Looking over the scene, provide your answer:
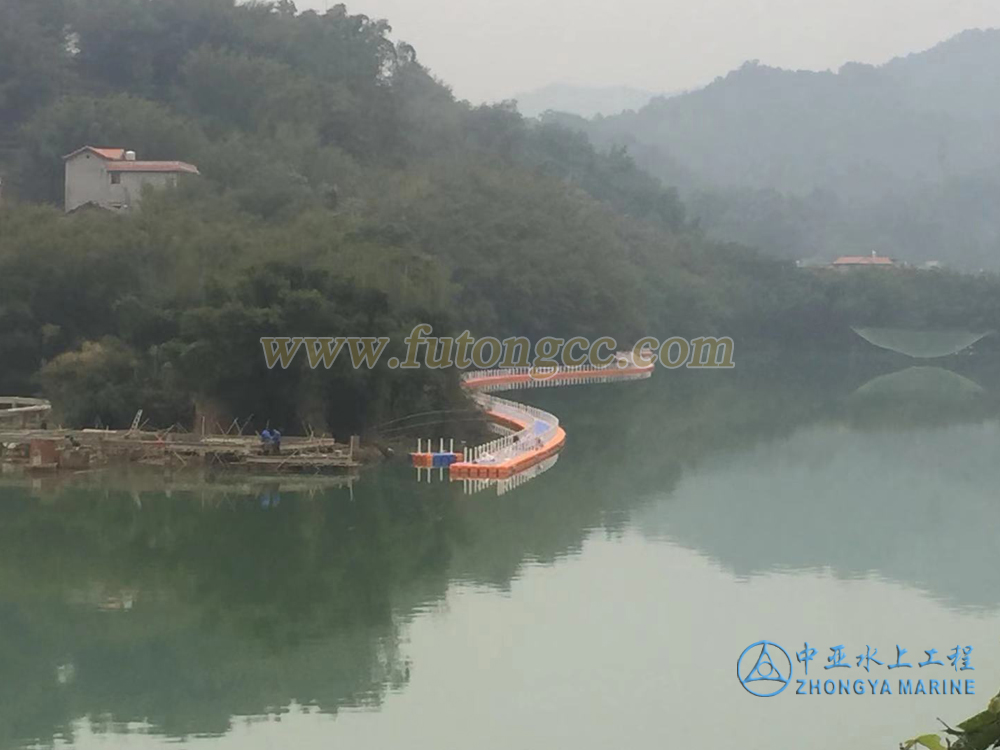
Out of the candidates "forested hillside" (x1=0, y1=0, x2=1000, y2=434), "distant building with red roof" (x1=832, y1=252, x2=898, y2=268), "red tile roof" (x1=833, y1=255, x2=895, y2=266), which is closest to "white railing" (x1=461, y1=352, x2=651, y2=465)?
"forested hillside" (x1=0, y1=0, x2=1000, y2=434)

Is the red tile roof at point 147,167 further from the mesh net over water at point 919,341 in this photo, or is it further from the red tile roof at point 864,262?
the red tile roof at point 864,262

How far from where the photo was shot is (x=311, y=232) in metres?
22.5

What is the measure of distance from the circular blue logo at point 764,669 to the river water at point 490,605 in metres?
0.05

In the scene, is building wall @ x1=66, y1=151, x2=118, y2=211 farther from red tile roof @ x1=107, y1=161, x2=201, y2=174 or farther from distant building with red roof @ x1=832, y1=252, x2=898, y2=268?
distant building with red roof @ x1=832, y1=252, x2=898, y2=268

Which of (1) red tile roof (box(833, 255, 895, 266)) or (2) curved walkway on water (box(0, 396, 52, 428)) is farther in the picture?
(1) red tile roof (box(833, 255, 895, 266))

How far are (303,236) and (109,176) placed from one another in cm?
970

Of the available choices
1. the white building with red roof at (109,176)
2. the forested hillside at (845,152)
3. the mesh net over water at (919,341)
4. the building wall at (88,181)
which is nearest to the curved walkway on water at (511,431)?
the white building with red roof at (109,176)

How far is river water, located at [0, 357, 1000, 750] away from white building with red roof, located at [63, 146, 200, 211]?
12.6m

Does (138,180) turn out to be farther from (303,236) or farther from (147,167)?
(303,236)

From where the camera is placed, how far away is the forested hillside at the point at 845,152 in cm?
7500

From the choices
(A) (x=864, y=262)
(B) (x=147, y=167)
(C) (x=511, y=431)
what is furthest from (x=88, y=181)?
(A) (x=864, y=262)

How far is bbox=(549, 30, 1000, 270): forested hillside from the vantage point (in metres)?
75.0

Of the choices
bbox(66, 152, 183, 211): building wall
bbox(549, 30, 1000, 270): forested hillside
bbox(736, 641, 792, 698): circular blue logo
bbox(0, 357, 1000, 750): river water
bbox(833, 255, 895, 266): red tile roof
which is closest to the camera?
bbox(0, 357, 1000, 750): river water

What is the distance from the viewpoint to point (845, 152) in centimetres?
9956
